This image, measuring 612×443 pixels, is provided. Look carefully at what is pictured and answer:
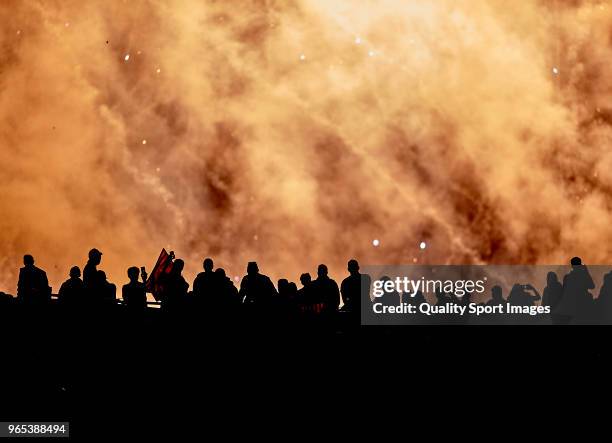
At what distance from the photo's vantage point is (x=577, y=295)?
13359mm

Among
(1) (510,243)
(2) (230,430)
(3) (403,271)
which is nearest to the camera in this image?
(2) (230,430)

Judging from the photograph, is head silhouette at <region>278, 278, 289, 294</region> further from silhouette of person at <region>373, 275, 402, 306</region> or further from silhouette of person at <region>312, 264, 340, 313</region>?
silhouette of person at <region>373, 275, 402, 306</region>

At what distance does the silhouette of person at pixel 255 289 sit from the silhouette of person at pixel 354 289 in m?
1.07

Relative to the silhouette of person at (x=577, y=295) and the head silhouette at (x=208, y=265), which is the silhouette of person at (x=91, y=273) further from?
the silhouette of person at (x=577, y=295)

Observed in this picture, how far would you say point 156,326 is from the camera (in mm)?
12789

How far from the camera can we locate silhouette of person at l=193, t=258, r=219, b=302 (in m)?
13.0

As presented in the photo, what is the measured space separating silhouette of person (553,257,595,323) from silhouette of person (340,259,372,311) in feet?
9.74

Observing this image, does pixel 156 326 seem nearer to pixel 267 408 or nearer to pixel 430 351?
pixel 267 408

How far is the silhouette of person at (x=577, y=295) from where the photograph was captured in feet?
43.7

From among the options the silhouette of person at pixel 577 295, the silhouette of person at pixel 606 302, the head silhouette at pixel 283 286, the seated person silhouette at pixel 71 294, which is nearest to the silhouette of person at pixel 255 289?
the head silhouette at pixel 283 286

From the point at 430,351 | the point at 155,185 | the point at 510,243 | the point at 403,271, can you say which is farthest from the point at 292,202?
the point at 430,351

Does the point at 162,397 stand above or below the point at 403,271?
below

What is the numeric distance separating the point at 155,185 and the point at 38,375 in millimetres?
22332

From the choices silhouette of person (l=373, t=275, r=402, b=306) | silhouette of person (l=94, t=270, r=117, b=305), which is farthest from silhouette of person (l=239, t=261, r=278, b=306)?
silhouette of person (l=94, t=270, r=117, b=305)
